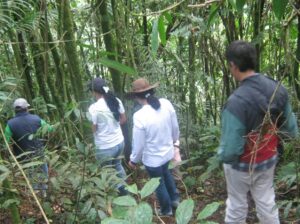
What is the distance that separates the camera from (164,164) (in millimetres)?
3697

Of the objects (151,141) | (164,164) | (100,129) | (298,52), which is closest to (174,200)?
(164,164)

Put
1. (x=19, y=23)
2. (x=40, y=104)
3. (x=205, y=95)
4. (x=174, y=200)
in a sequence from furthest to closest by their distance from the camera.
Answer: (x=205, y=95), (x=40, y=104), (x=174, y=200), (x=19, y=23)

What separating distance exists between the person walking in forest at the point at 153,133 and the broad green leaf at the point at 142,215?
2348 millimetres

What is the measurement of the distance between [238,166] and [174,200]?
1472 mm

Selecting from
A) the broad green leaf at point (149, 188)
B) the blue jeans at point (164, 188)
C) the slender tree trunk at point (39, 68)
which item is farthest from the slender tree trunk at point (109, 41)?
the broad green leaf at point (149, 188)

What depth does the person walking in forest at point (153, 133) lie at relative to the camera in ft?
11.5

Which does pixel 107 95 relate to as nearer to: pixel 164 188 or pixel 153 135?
pixel 153 135

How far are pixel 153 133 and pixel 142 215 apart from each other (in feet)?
7.93

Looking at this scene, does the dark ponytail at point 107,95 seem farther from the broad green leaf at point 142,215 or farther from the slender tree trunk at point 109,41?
the broad green leaf at point 142,215

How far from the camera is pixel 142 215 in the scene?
44.1 inches

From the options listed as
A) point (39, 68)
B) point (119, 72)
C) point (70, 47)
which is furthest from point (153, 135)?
Result: point (39, 68)

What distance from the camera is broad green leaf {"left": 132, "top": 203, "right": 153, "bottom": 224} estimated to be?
1108 millimetres

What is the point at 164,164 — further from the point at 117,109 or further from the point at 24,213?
the point at 24,213

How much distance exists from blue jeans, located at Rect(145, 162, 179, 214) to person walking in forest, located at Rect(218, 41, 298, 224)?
1.01 m
